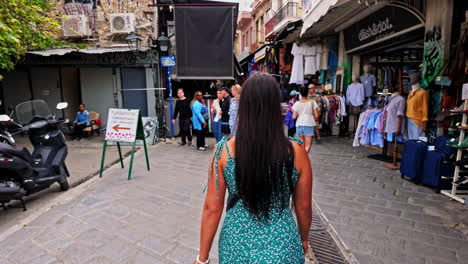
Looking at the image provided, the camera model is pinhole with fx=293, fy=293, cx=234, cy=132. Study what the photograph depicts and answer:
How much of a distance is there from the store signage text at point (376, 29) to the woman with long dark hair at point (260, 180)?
265 inches

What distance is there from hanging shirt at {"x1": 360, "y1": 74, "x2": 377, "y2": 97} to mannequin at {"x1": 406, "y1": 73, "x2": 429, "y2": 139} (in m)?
3.27

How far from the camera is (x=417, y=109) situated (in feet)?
18.1

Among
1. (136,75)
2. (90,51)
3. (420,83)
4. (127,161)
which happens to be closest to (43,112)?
(127,161)

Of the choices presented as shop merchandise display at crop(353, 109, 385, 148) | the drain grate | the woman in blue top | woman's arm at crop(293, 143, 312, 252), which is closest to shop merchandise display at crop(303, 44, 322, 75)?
shop merchandise display at crop(353, 109, 385, 148)

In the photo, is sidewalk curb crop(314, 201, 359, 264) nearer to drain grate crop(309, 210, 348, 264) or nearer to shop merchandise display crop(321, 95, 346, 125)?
drain grate crop(309, 210, 348, 264)

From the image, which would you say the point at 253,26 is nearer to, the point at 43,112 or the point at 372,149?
the point at 372,149

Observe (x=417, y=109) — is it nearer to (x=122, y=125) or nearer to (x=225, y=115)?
(x=225, y=115)

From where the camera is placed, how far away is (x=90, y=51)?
9.80m

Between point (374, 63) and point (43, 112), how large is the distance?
901cm

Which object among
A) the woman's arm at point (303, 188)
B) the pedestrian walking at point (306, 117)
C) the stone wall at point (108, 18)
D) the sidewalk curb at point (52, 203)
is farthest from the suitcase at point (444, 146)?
the stone wall at point (108, 18)

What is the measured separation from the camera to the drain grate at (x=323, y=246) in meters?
2.97

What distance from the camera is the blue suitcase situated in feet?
14.9

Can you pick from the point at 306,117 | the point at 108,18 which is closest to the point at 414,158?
the point at 306,117

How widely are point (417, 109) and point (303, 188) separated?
5.14 meters
